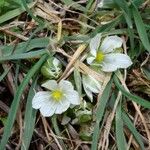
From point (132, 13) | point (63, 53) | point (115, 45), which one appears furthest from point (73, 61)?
point (132, 13)

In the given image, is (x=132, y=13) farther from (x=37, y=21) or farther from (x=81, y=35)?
(x=37, y=21)

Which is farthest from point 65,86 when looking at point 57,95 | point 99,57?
point 99,57

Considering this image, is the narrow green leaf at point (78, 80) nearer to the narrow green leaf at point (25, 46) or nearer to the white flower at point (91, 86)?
the white flower at point (91, 86)

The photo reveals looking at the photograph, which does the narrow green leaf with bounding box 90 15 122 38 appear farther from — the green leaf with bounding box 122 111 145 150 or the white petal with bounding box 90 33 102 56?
the green leaf with bounding box 122 111 145 150

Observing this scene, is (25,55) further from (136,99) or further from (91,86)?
(136,99)

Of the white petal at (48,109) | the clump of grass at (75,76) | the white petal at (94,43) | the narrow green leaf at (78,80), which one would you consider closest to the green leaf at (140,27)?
the clump of grass at (75,76)

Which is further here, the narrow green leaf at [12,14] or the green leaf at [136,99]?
the narrow green leaf at [12,14]
